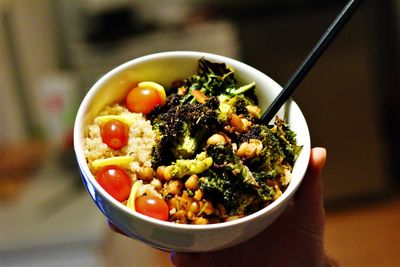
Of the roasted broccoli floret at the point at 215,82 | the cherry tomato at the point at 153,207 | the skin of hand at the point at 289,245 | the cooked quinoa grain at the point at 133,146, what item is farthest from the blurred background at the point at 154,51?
the cherry tomato at the point at 153,207

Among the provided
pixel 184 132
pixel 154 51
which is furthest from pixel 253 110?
pixel 154 51

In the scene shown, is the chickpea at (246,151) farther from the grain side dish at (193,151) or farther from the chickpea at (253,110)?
the chickpea at (253,110)

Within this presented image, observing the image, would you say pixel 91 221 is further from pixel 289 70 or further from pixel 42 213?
pixel 289 70

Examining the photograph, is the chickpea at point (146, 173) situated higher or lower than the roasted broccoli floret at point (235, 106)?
lower

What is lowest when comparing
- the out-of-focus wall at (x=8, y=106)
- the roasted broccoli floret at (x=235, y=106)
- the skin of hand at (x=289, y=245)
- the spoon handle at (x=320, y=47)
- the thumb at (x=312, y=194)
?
the out-of-focus wall at (x=8, y=106)

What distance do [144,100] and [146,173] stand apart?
15cm

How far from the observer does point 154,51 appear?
105 inches

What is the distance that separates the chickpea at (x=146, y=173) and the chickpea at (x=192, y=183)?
77mm

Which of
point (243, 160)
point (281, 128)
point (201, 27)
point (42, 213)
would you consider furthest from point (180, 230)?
point (42, 213)

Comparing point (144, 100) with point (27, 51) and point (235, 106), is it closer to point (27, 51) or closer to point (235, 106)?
point (235, 106)

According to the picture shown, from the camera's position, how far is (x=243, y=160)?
3.46 ft

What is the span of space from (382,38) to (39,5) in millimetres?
1604

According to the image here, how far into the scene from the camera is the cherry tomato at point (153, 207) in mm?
1004

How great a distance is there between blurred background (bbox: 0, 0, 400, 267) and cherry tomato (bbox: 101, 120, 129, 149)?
5.26 ft
